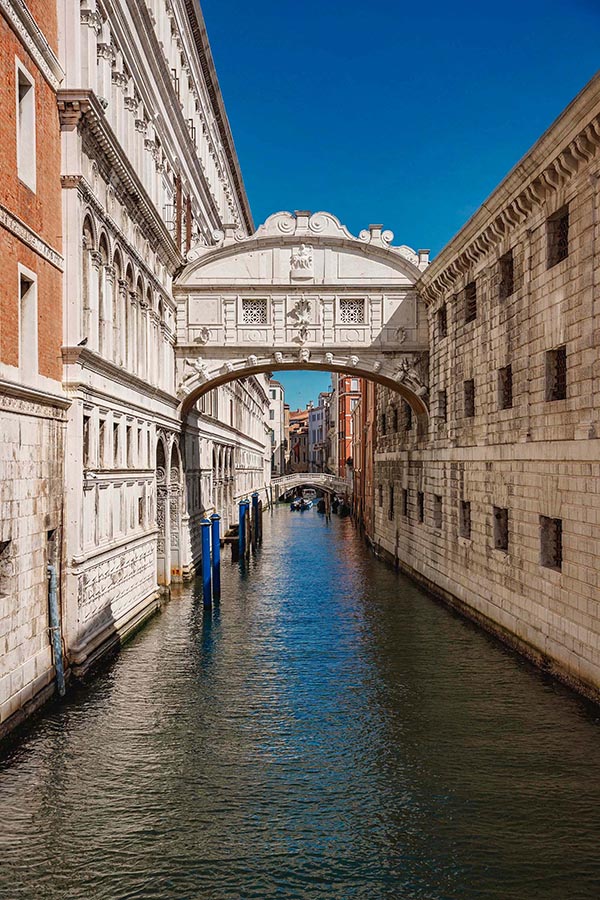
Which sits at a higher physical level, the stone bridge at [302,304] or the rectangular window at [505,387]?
the stone bridge at [302,304]

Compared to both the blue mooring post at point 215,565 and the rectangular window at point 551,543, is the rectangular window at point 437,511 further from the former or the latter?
the rectangular window at point 551,543

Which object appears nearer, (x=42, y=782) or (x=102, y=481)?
(x=42, y=782)

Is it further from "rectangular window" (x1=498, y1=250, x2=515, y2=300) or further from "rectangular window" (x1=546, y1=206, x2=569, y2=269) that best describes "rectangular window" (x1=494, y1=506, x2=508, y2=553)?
"rectangular window" (x1=546, y1=206, x2=569, y2=269)

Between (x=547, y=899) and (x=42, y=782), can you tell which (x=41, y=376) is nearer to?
(x=42, y=782)

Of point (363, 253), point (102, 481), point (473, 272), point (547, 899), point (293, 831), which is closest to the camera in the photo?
point (547, 899)

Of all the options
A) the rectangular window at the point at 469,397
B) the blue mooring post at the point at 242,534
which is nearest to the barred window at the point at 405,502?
the blue mooring post at the point at 242,534

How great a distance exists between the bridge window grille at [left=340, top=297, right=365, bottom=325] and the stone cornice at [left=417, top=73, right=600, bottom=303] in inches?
117

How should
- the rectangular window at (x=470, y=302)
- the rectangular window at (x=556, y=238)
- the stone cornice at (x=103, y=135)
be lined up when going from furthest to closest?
the rectangular window at (x=470, y=302), the rectangular window at (x=556, y=238), the stone cornice at (x=103, y=135)

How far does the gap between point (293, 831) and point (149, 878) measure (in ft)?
4.97

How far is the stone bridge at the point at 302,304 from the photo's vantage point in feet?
74.2

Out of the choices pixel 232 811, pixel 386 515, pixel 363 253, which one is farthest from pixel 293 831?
pixel 386 515

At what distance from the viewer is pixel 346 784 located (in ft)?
30.7

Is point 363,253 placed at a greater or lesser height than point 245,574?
greater

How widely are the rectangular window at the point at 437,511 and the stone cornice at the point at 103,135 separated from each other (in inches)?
373
